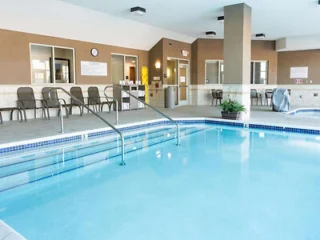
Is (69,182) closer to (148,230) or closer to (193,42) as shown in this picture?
(148,230)

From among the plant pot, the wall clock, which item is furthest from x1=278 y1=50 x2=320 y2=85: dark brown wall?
the wall clock

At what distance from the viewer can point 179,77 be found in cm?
1217

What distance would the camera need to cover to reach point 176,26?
33.2 ft

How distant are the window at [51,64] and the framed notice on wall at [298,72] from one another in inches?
381

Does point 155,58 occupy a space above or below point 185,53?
below

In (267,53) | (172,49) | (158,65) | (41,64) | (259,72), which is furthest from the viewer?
(259,72)

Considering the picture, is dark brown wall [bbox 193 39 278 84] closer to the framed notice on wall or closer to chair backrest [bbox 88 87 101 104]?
the framed notice on wall

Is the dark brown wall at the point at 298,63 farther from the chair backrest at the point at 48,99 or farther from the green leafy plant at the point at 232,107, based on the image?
the chair backrest at the point at 48,99

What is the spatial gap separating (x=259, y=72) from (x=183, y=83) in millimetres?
3638

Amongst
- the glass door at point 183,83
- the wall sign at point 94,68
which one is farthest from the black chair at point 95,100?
the glass door at point 183,83

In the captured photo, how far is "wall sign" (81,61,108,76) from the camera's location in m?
9.12

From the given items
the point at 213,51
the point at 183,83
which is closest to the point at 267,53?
the point at 213,51

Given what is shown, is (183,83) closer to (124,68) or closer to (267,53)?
(124,68)

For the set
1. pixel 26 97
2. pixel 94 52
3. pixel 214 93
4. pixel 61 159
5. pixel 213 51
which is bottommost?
pixel 61 159
